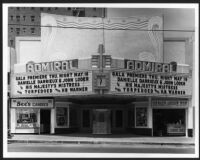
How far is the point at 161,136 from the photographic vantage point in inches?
1196

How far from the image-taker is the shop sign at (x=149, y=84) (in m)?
28.0

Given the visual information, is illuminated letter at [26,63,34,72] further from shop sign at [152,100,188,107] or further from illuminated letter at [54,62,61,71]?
shop sign at [152,100,188,107]

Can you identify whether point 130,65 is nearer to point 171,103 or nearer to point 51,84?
point 171,103

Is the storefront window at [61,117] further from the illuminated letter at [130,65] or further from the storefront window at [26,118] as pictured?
the illuminated letter at [130,65]

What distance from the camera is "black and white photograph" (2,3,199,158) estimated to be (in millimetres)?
27906

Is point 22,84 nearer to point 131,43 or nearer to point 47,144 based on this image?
point 47,144

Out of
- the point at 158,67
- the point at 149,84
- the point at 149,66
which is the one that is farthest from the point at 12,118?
the point at 158,67

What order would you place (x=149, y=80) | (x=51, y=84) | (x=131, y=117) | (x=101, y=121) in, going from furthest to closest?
1. (x=131, y=117)
2. (x=101, y=121)
3. (x=51, y=84)
4. (x=149, y=80)

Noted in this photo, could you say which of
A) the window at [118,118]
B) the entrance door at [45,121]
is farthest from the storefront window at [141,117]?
the entrance door at [45,121]

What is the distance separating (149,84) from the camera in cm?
2894

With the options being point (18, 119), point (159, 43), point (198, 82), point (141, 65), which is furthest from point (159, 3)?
point (18, 119)

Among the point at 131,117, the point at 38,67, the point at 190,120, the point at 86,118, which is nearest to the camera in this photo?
the point at 38,67

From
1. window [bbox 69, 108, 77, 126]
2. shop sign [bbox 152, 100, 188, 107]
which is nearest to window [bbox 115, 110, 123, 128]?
window [bbox 69, 108, 77, 126]

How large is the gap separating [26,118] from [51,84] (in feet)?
14.3
